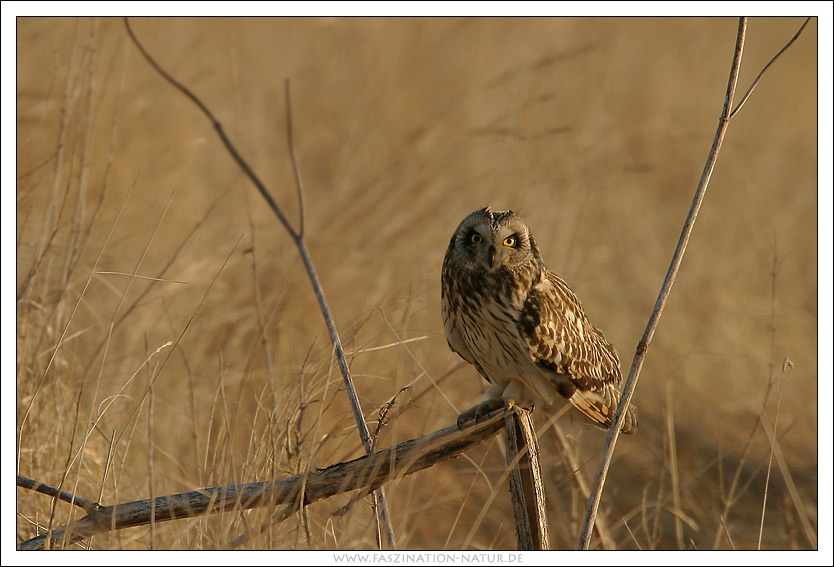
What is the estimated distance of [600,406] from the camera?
274cm

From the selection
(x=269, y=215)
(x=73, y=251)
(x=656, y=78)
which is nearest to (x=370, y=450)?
(x=73, y=251)

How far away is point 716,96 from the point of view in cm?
639

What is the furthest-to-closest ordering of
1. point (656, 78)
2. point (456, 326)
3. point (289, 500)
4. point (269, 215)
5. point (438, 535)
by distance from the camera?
1. point (656, 78)
2. point (269, 215)
3. point (438, 535)
4. point (456, 326)
5. point (289, 500)

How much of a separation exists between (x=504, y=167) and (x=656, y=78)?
2.05m

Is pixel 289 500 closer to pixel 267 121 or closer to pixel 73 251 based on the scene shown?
pixel 73 251

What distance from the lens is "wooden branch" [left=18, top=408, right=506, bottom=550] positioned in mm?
1812

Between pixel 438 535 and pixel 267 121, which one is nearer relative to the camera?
pixel 438 535

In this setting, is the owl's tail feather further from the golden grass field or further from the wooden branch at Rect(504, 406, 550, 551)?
the wooden branch at Rect(504, 406, 550, 551)

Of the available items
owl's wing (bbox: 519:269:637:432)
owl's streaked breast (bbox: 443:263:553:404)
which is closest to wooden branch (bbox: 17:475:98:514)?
owl's streaked breast (bbox: 443:263:553:404)

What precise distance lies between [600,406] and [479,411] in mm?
513

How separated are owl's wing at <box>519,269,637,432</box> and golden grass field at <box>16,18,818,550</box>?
19 cm

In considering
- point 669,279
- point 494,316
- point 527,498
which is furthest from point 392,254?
point 669,279

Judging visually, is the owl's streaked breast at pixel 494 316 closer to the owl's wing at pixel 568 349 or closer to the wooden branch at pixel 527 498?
the owl's wing at pixel 568 349

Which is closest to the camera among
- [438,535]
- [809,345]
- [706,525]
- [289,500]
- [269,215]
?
[289,500]
